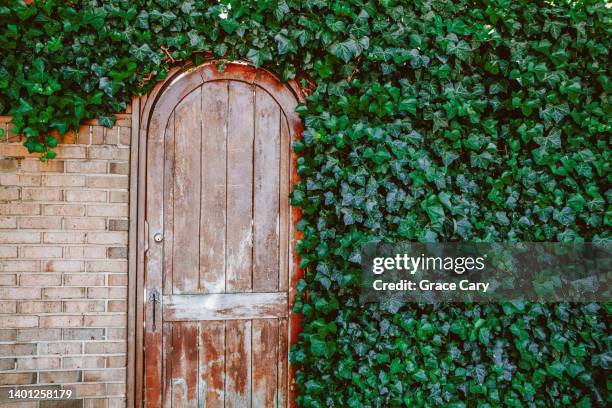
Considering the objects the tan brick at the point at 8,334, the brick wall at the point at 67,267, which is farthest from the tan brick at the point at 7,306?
the tan brick at the point at 8,334

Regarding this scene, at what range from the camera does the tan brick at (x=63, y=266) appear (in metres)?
2.57

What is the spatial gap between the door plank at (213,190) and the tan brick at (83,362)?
2.32 feet

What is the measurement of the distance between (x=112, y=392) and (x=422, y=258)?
6.57 ft

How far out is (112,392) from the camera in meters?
2.61

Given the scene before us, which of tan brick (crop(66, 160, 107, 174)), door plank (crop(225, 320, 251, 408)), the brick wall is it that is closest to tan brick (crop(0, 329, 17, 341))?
the brick wall

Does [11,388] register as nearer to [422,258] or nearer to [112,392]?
[112,392]

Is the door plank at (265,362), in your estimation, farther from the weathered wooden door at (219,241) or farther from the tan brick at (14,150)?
the tan brick at (14,150)

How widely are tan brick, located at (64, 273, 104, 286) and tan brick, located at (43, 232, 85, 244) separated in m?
0.19

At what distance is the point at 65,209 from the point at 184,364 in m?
1.15

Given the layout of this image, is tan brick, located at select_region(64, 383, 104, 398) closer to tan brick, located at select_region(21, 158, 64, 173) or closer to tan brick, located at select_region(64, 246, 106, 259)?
tan brick, located at select_region(64, 246, 106, 259)

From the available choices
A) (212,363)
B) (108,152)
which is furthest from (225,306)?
(108,152)

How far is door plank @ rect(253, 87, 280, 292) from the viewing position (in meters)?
2.78

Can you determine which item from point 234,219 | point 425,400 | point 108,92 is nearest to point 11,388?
point 234,219

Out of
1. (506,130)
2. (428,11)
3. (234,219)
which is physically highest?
(428,11)
